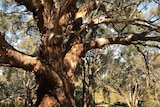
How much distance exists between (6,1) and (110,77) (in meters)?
21.0

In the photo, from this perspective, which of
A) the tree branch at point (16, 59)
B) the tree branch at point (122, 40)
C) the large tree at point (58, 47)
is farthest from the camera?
the tree branch at point (122, 40)

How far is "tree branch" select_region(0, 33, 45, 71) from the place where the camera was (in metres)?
4.68

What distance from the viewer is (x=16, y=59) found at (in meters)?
4.87

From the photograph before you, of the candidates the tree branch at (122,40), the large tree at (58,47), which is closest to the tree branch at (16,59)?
the large tree at (58,47)

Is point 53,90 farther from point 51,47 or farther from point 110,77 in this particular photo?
point 110,77

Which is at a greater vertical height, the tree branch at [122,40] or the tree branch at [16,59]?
the tree branch at [122,40]

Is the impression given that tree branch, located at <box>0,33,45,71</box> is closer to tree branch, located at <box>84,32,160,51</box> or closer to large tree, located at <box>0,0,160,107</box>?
large tree, located at <box>0,0,160,107</box>

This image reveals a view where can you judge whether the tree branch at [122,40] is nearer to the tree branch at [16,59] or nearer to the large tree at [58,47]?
the large tree at [58,47]

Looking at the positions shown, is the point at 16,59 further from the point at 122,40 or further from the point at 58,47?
the point at 122,40

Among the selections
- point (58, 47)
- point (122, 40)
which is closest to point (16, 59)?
point (58, 47)

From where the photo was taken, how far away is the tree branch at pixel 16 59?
4680mm

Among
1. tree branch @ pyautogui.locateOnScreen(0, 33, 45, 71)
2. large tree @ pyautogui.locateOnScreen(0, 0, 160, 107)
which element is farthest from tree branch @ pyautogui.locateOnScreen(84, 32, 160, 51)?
tree branch @ pyautogui.locateOnScreen(0, 33, 45, 71)

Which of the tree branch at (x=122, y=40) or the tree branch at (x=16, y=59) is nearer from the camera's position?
the tree branch at (x=16, y=59)

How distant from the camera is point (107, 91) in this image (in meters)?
33.3
